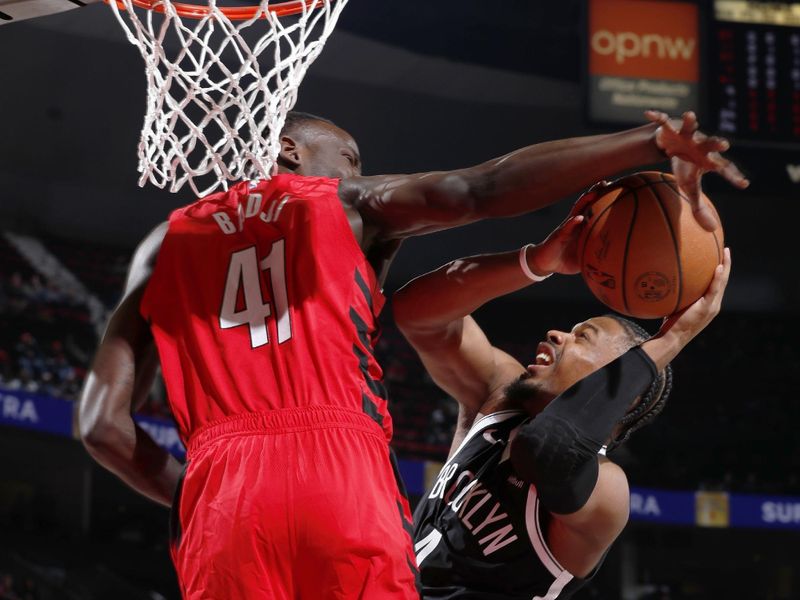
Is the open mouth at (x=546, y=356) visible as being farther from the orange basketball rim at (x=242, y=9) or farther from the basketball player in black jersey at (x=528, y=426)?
the orange basketball rim at (x=242, y=9)

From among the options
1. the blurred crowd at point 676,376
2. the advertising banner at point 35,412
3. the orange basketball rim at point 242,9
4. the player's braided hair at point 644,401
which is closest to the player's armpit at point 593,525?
the player's braided hair at point 644,401

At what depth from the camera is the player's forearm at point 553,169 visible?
5.69ft

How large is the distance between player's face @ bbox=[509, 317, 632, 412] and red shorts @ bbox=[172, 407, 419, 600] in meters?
1.00

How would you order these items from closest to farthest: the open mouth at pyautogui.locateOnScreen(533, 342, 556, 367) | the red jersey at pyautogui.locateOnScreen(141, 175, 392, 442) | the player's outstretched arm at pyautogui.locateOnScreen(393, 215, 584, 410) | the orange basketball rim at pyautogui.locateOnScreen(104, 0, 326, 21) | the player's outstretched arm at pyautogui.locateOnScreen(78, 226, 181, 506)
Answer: the red jersey at pyautogui.locateOnScreen(141, 175, 392, 442) < the player's outstretched arm at pyautogui.locateOnScreen(78, 226, 181, 506) < the player's outstretched arm at pyautogui.locateOnScreen(393, 215, 584, 410) < the orange basketball rim at pyautogui.locateOnScreen(104, 0, 326, 21) < the open mouth at pyautogui.locateOnScreen(533, 342, 556, 367)

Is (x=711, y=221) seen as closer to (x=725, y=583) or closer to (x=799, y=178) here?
(x=799, y=178)

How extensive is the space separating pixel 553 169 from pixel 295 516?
0.75m

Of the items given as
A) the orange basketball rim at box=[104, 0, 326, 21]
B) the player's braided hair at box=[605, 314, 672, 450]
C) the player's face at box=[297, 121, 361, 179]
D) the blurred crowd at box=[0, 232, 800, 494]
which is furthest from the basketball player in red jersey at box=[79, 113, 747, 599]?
the blurred crowd at box=[0, 232, 800, 494]

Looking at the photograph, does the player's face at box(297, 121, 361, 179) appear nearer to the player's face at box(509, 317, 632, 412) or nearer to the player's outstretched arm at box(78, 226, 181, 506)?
the player's outstretched arm at box(78, 226, 181, 506)

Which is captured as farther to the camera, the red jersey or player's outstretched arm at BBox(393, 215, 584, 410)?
player's outstretched arm at BBox(393, 215, 584, 410)

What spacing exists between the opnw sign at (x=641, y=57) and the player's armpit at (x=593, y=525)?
6064 millimetres

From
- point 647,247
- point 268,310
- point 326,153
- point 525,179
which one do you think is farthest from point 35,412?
point 525,179

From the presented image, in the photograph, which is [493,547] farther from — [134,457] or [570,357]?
[134,457]

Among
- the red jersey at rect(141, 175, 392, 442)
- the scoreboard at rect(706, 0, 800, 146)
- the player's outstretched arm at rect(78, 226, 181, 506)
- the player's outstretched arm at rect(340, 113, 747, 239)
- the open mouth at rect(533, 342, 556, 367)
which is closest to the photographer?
the player's outstretched arm at rect(340, 113, 747, 239)

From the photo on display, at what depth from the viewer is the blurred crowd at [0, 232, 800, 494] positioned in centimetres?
1006
